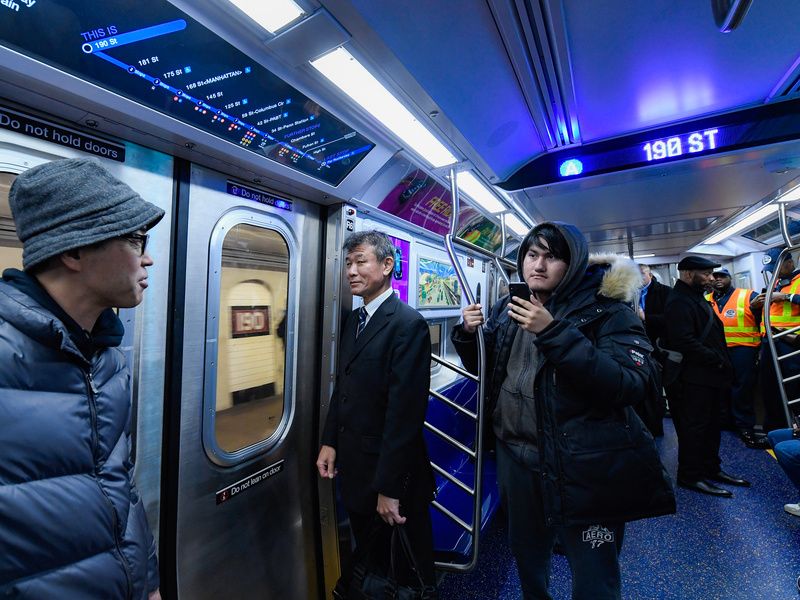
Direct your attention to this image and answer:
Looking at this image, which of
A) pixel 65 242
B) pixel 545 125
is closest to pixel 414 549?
pixel 65 242

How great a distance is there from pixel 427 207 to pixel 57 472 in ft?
9.68

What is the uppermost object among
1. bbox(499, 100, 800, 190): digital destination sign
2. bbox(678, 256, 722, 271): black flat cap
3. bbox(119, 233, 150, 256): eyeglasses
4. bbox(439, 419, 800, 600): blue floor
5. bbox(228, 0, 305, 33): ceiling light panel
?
bbox(499, 100, 800, 190): digital destination sign

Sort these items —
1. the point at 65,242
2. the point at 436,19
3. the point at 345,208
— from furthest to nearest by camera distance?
1. the point at 345,208
2. the point at 436,19
3. the point at 65,242

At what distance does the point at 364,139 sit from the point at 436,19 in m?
0.72

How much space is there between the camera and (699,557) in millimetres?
2672

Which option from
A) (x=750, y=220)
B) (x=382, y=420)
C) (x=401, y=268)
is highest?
(x=750, y=220)

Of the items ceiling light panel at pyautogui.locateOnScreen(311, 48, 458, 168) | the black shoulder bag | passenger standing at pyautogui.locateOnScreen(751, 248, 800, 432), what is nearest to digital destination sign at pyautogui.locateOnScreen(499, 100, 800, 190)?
ceiling light panel at pyautogui.locateOnScreen(311, 48, 458, 168)

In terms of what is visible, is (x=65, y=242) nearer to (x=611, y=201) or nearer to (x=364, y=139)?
(x=364, y=139)

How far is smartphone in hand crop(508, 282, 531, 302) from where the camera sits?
5.23ft

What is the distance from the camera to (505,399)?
1.76 metres

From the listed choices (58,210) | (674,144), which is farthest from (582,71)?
(58,210)

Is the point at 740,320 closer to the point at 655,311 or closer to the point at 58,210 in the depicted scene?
the point at 655,311

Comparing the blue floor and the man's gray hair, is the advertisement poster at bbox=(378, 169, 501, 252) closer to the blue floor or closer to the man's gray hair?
the man's gray hair

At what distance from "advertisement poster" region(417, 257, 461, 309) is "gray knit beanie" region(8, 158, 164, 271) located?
2.80 m
